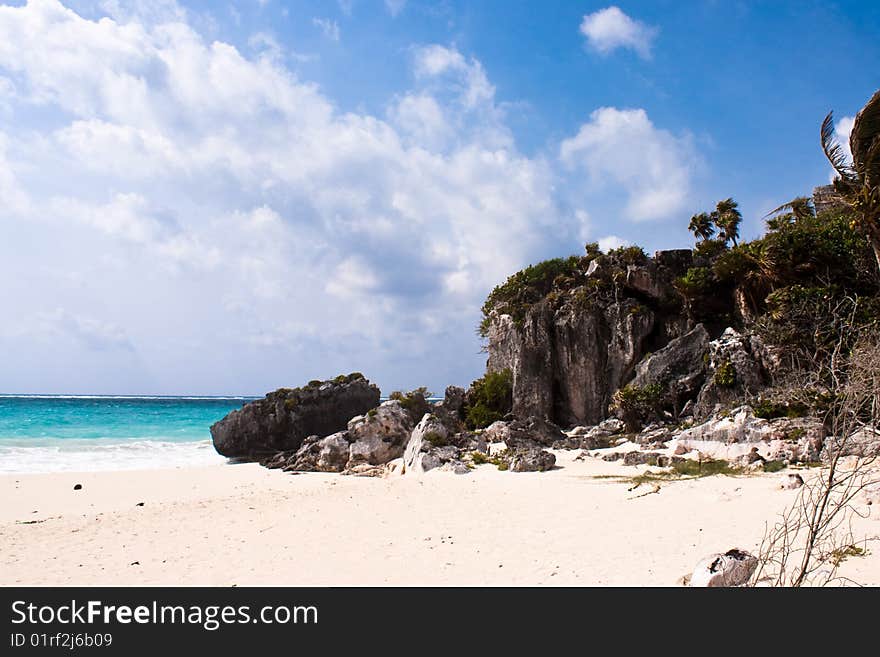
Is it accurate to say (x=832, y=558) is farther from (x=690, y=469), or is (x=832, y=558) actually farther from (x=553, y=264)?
(x=553, y=264)

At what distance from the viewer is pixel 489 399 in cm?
2936

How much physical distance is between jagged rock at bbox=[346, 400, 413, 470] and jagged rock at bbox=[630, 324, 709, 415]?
39.6 ft

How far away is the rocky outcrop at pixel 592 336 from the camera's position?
2792 centimetres

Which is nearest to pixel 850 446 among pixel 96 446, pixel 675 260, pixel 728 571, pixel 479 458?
pixel 728 571

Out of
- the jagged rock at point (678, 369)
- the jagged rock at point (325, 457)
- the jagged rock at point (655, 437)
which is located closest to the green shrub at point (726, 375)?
the jagged rock at point (678, 369)

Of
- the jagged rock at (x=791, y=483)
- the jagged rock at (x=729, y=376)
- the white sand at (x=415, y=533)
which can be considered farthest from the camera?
the jagged rock at (x=729, y=376)

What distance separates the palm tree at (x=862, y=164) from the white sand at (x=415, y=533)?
9.43 meters

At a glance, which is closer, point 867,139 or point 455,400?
point 867,139

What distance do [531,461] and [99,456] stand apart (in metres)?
25.1

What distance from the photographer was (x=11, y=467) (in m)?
23.1

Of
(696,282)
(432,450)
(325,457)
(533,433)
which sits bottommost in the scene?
(325,457)

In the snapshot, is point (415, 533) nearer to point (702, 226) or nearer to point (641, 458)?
point (641, 458)

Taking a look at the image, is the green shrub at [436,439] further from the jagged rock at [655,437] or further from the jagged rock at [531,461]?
the jagged rock at [655,437]

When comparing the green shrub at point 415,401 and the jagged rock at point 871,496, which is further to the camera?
the green shrub at point 415,401
